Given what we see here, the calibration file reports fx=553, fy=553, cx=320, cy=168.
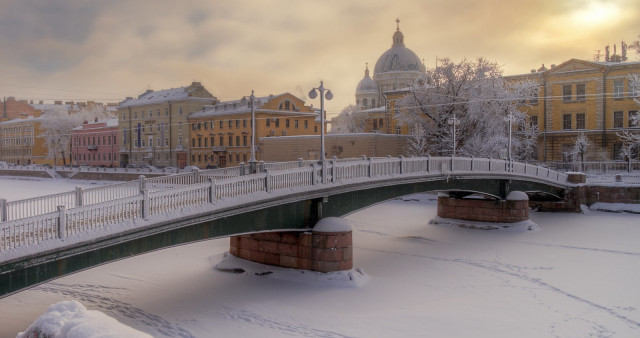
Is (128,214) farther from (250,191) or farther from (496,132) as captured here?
(496,132)

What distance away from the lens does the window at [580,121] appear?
51919 millimetres

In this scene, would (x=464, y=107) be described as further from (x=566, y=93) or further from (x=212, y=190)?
(x=212, y=190)

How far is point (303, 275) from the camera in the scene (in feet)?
60.3

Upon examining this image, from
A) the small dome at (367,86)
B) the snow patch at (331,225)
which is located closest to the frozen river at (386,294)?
the snow patch at (331,225)

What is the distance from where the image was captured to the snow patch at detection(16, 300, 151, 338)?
6.11 metres

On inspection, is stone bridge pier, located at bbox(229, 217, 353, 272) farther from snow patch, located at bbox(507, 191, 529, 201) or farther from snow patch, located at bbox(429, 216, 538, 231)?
snow patch, located at bbox(507, 191, 529, 201)

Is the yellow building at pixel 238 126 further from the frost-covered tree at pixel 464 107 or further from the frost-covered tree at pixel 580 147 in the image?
the frost-covered tree at pixel 580 147

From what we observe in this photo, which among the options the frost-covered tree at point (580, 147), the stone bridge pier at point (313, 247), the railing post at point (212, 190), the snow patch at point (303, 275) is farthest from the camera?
the frost-covered tree at point (580, 147)

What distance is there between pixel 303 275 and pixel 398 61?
7986cm

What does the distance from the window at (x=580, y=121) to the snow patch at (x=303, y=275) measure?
4068 cm

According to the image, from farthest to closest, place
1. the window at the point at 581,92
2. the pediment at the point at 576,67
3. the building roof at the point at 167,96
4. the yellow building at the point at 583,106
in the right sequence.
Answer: the building roof at the point at 167,96 → the window at the point at 581,92 → the pediment at the point at 576,67 → the yellow building at the point at 583,106

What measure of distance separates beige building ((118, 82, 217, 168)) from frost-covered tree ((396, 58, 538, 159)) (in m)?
33.3

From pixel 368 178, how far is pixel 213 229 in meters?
7.27

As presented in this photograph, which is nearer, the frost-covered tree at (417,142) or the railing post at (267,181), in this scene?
the railing post at (267,181)
